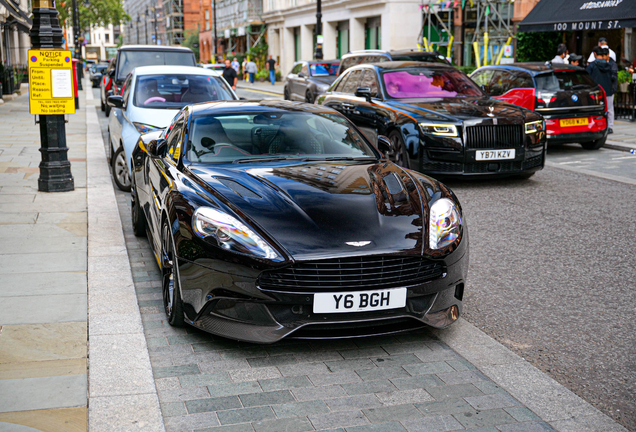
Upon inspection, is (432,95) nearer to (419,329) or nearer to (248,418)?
(419,329)

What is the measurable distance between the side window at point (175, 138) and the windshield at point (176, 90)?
4.46 metres

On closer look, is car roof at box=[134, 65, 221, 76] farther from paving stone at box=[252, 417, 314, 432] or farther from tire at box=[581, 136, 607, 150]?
paving stone at box=[252, 417, 314, 432]

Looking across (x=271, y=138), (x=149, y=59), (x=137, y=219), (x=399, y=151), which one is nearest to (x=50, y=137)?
(x=137, y=219)

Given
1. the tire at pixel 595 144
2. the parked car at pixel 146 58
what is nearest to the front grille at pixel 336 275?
the tire at pixel 595 144

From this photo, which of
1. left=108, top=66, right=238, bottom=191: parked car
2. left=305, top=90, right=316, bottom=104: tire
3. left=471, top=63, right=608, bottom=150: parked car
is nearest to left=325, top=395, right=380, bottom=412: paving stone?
left=108, top=66, right=238, bottom=191: parked car

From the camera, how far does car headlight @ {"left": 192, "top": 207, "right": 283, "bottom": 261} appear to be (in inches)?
155

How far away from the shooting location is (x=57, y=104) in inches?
360

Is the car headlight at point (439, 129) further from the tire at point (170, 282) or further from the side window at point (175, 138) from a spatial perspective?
the tire at point (170, 282)

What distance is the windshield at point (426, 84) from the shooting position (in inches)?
433

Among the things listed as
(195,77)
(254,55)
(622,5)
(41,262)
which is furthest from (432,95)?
(254,55)

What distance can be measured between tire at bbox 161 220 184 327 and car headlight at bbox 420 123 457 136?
18.0 feet

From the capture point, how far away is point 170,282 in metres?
4.60

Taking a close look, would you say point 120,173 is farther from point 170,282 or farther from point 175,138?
point 170,282

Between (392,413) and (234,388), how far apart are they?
0.82m
